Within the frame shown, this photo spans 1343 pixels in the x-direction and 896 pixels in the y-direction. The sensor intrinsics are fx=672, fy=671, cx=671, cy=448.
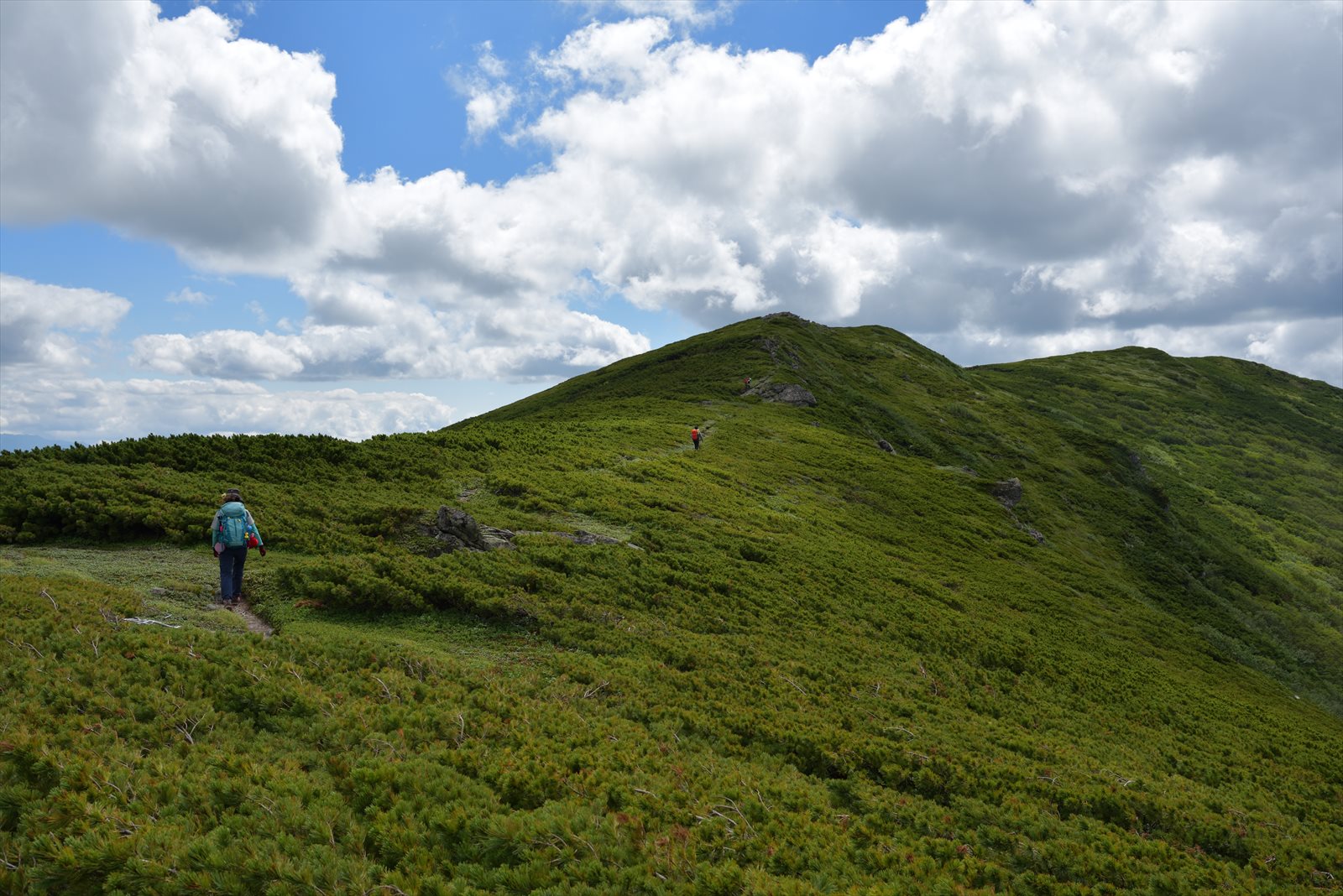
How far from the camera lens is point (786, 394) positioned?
3216 inches

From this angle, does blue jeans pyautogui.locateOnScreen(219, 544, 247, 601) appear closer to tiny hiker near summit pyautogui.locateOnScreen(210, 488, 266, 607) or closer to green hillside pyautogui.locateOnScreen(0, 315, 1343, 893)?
tiny hiker near summit pyautogui.locateOnScreen(210, 488, 266, 607)

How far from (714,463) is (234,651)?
37.7 meters

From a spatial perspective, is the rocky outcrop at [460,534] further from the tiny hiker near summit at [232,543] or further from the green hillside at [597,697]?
the tiny hiker near summit at [232,543]

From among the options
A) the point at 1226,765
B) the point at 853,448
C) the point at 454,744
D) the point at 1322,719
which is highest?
the point at 853,448

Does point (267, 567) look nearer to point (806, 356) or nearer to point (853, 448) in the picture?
point (853, 448)

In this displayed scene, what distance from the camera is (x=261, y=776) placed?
32.4 ft

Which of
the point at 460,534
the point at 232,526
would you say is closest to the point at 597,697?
the point at 232,526

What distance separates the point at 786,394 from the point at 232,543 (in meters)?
69.0

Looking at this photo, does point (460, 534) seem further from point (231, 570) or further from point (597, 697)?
point (597, 697)

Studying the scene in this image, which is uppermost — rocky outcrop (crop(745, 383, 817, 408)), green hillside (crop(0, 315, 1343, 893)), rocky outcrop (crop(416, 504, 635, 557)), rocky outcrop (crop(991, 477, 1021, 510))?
rocky outcrop (crop(745, 383, 817, 408))

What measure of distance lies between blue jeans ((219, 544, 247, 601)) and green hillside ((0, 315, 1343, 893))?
1.98 ft

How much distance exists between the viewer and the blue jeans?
60.6 ft

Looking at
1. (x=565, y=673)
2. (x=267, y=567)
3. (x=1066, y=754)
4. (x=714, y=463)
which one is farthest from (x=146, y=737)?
(x=714, y=463)

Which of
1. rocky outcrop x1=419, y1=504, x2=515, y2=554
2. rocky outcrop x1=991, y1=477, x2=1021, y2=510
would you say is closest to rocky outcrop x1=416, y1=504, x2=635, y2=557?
rocky outcrop x1=419, y1=504, x2=515, y2=554
